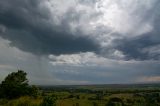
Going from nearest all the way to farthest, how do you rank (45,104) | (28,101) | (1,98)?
(45,104) < (28,101) < (1,98)

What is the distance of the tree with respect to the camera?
2345 inches

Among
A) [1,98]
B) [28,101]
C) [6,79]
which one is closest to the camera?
[28,101]

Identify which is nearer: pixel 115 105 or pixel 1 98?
pixel 1 98

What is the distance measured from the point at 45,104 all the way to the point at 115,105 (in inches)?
2907

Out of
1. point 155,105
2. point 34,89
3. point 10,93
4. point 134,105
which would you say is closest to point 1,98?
point 10,93

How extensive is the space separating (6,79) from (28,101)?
493 inches

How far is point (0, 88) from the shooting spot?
200 ft

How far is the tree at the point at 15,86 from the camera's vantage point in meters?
59.6

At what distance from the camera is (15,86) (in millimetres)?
59750

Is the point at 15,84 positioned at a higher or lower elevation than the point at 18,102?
higher

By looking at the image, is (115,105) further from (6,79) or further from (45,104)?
(45,104)

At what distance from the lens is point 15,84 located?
6044 cm

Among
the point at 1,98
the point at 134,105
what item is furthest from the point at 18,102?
Answer: the point at 134,105

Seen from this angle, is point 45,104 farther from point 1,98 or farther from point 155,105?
point 155,105
